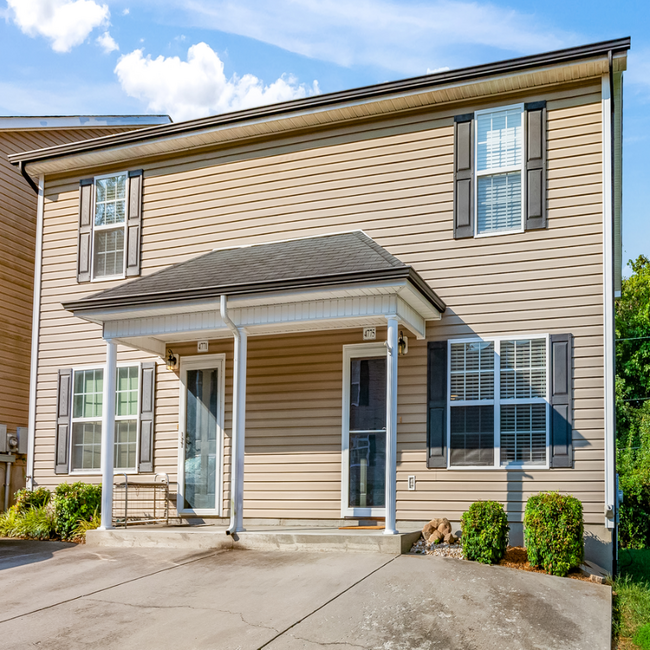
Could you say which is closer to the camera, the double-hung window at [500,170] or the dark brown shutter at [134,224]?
the double-hung window at [500,170]

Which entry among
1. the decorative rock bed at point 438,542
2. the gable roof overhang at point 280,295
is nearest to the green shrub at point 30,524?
the gable roof overhang at point 280,295

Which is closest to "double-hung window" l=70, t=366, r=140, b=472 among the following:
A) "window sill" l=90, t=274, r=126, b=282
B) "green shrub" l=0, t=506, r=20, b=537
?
"green shrub" l=0, t=506, r=20, b=537

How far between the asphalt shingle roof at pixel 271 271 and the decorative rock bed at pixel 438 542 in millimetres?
2486

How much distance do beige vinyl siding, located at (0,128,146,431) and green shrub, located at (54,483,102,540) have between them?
12.2ft

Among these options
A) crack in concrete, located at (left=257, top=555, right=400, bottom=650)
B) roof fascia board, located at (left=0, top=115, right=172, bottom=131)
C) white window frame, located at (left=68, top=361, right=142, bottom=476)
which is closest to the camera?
crack in concrete, located at (left=257, top=555, right=400, bottom=650)

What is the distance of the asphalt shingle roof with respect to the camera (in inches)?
314

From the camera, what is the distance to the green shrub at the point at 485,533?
717 cm

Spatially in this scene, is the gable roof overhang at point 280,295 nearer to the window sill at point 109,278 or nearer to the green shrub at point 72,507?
the window sill at point 109,278

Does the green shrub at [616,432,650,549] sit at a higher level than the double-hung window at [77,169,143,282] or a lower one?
lower

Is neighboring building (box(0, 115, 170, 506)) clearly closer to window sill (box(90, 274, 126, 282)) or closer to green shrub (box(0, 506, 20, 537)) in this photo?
green shrub (box(0, 506, 20, 537))

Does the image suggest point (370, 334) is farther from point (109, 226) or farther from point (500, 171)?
point (109, 226)

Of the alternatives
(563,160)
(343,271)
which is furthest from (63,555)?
(563,160)

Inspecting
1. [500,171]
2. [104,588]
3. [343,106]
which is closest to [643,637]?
[104,588]

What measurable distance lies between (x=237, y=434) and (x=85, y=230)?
484 centimetres
